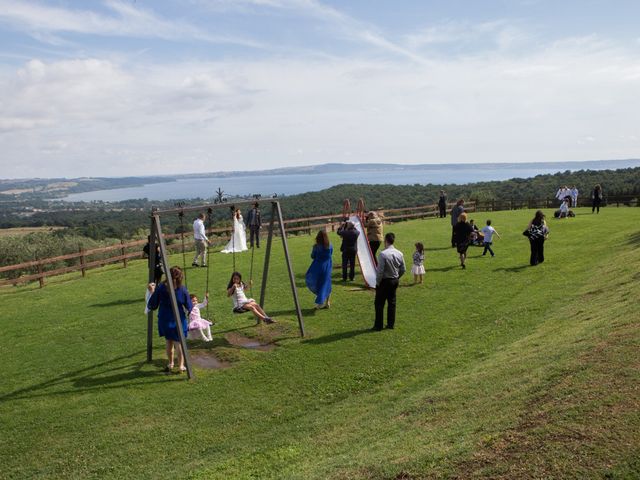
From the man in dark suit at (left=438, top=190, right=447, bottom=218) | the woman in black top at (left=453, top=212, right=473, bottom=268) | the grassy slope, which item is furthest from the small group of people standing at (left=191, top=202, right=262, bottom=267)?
the man in dark suit at (left=438, top=190, right=447, bottom=218)

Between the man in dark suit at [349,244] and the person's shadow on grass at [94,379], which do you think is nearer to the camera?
the person's shadow on grass at [94,379]

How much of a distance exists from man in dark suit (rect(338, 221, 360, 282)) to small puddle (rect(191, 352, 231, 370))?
6.32 metres

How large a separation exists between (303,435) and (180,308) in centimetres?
401

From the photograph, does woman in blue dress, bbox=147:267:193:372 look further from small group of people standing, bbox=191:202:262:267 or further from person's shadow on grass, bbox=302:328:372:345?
small group of people standing, bbox=191:202:262:267

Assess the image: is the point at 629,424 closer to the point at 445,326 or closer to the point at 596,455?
the point at 596,455

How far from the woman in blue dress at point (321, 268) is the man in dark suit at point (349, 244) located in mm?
2414

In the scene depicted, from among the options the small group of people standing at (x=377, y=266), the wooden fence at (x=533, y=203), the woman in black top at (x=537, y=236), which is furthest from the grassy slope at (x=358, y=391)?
the wooden fence at (x=533, y=203)

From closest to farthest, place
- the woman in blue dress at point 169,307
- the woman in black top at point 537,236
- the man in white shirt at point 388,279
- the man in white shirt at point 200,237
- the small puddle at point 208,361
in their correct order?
1. the woman in blue dress at point 169,307
2. the small puddle at point 208,361
3. the man in white shirt at point 388,279
4. the woman in black top at point 537,236
5. the man in white shirt at point 200,237

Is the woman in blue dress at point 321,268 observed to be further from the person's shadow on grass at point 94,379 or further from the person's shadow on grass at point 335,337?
the person's shadow on grass at point 94,379

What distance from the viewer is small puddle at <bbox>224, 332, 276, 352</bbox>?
36.2 ft

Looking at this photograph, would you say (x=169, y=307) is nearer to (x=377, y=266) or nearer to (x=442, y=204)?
(x=377, y=266)

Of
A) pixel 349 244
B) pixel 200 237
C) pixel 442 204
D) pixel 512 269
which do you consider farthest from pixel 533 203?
pixel 200 237

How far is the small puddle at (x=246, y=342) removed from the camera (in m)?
11.0

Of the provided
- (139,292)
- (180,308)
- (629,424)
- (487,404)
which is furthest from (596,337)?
(139,292)
